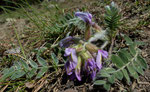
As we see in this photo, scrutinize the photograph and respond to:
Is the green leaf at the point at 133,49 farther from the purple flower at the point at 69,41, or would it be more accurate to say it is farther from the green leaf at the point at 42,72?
the green leaf at the point at 42,72

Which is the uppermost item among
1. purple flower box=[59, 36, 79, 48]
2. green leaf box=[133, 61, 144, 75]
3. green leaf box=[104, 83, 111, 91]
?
purple flower box=[59, 36, 79, 48]

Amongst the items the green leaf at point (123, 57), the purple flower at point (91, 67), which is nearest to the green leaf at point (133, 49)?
the green leaf at point (123, 57)

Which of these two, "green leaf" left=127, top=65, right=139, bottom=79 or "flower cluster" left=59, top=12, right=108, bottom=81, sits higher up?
"flower cluster" left=59, top=12, right=108, bottom=81

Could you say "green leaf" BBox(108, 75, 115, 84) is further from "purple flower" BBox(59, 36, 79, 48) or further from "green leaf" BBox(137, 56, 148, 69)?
"purple flower" BBox(59, 36, 79, 48)

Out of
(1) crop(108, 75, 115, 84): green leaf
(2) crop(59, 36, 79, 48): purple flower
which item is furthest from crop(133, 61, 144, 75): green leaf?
(2) crop(59, 36, 79, 48): purple flower

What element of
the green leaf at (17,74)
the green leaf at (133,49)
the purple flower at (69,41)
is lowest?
the green leaf at (17,74)

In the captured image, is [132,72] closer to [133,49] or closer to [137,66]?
[137,66]

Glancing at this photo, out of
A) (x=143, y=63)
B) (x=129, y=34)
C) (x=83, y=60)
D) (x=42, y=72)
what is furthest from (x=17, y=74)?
(x=129, y=34)

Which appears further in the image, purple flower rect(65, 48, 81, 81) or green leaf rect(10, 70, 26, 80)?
green leaf rect(10, 70, 26, 80)
